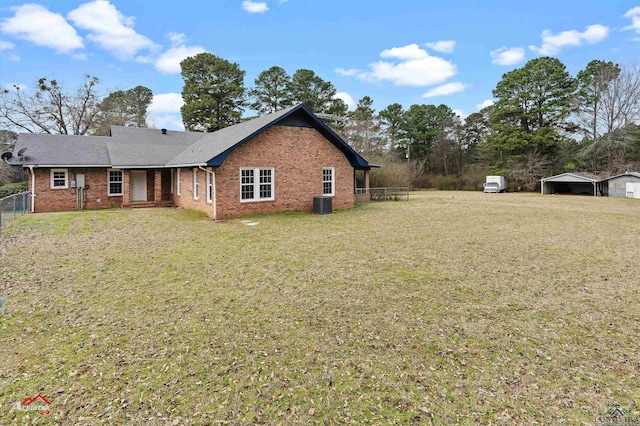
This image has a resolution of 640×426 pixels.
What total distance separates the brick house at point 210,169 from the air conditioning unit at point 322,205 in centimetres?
52

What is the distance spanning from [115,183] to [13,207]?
5.53 m

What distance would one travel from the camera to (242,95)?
39219 millimetres

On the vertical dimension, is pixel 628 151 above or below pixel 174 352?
above

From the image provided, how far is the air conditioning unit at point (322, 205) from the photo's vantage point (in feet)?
52.7

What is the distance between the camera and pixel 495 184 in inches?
1518

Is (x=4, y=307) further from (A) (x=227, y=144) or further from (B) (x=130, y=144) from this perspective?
(B) (x=130, y=144)

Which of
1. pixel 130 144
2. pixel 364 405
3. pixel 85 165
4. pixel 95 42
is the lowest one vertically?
pixel 364 405

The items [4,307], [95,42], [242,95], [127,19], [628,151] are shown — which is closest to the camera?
[4,307]

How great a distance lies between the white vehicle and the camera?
3800 centimetres

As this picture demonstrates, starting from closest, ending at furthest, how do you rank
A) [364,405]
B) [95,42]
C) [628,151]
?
1. [364,405]
2. [95,42]
3. [628,151]

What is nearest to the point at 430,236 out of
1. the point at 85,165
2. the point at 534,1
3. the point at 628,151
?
the point at 534,1

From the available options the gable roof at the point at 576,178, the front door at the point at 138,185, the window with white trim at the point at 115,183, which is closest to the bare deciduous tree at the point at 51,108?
the window with white trim at the point at 115,183

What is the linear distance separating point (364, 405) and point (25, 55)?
30943 mm

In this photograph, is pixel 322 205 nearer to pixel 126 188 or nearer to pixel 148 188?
pixel 148 188
